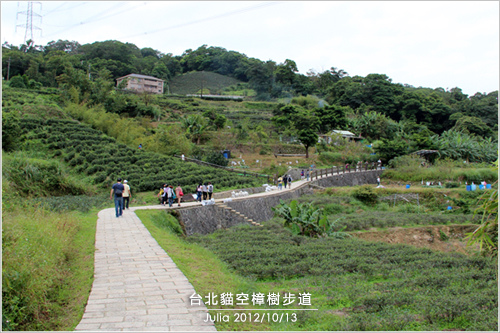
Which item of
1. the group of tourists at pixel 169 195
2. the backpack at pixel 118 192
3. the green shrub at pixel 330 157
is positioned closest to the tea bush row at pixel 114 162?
the group of tourists at pixel 169 195

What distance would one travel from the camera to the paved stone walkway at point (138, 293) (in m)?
5.09

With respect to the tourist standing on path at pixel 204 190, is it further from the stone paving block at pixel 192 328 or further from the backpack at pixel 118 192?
the stone paving block at pixel 192 328

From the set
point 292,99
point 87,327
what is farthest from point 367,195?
point 292,99

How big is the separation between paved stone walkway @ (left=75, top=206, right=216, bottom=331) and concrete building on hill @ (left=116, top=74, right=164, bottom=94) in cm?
6530

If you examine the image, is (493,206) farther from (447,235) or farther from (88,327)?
(447,235)

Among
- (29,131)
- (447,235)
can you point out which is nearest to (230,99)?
(29,131)

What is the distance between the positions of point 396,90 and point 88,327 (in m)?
74.8

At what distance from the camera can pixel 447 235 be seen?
19.0 m

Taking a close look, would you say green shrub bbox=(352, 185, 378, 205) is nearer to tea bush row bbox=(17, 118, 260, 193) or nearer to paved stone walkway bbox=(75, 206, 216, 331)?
tea bush row bbox=(17, 118, 260, 193)

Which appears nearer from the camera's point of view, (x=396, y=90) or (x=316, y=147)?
(x=316, y=147)

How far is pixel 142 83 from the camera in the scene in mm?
73000

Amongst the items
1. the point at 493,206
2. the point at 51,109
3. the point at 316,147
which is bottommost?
the point at 493,206

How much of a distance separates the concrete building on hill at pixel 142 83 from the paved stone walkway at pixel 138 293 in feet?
214

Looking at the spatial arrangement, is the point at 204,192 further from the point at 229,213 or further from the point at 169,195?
the point at 169,195
